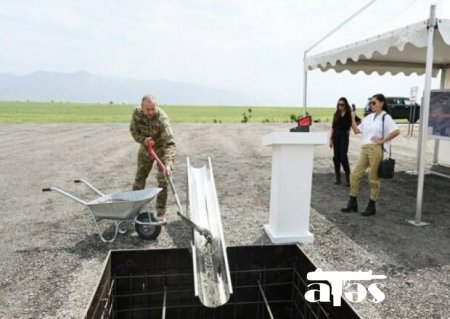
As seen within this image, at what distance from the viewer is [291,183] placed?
4324mm

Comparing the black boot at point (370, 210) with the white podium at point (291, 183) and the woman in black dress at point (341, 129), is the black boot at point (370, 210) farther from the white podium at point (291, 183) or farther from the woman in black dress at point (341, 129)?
the woman in black dress at point (341, 129)

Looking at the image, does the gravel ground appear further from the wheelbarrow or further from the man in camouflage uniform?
the man in camouflage uniform

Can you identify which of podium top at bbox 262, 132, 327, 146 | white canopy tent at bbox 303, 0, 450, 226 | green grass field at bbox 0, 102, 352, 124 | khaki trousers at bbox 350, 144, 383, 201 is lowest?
green grass field at bbox 0, 102, 352, 124

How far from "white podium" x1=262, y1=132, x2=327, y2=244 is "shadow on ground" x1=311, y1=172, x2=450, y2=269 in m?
0.80

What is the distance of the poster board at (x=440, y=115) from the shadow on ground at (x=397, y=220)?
1.03m

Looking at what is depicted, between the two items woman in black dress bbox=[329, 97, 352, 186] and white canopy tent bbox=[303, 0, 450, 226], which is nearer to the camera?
white canopy tent bbox=[303, 0, 450, 226]

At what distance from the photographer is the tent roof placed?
4.91 m

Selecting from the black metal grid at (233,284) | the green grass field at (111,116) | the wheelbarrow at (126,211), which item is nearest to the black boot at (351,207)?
the black metal grid at (233,284)

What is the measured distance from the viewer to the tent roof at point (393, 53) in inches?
193

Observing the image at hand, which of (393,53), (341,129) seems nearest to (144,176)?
(341,129)

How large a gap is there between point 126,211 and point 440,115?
270 inches

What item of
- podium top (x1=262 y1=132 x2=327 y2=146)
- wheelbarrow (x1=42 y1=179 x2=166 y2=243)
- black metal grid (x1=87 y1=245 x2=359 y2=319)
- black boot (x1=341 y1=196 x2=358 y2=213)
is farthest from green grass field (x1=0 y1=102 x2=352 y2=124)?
black metal grid (x1=87 y1=245 x2=359 y2=319)

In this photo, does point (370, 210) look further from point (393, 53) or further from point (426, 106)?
point (393, 53)

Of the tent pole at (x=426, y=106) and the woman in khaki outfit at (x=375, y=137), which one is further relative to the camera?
the woman in khaki outfit at (x=375, y=137)
